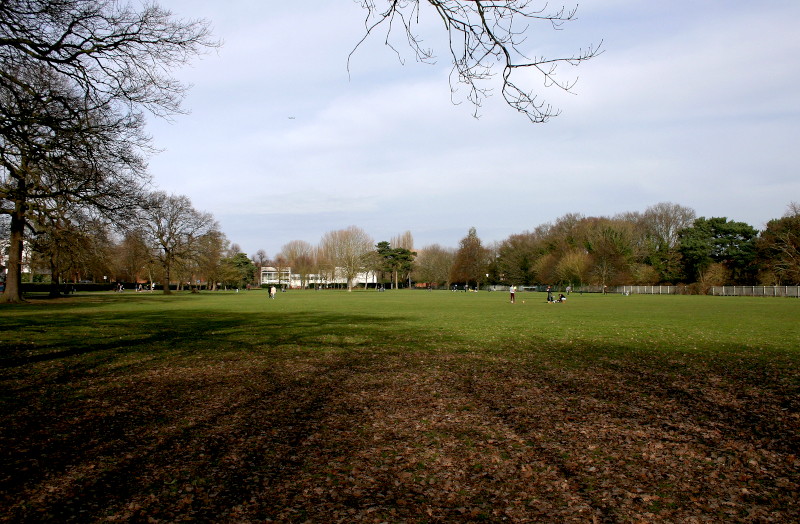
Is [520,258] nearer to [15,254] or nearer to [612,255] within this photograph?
[612,255]

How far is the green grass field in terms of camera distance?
425cm

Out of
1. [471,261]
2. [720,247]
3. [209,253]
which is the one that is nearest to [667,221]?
[720,247]

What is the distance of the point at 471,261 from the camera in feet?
363

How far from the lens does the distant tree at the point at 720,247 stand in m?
72.8

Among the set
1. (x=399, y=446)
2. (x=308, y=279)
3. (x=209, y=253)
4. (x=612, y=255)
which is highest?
(x=209, y=253)

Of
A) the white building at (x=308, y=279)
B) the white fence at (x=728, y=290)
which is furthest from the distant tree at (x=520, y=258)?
the white building at (x=308, y=279)

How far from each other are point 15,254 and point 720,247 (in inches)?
3439

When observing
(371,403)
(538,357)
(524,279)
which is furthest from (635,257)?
(371,403)

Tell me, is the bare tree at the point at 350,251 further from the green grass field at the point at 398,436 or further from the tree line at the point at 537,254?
the green grass field at the point at 398,436

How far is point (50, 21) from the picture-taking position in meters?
9.63

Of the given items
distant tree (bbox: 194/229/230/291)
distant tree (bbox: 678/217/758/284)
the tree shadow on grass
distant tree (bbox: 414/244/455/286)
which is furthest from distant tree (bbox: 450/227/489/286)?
the tree shadow on grass

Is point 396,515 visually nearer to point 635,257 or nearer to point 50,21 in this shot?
point 50,21

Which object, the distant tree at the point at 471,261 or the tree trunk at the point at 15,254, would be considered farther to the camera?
the distant tree at the point at 471,261

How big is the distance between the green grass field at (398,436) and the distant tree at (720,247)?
235ft
